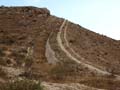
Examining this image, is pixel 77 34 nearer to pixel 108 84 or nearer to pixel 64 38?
pixel 64 38

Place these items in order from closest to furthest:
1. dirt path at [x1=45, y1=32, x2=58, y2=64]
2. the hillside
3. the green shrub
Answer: the green shrub → the hillside → dirt path at [x1=45, y1=32, x2=58, y2=64]

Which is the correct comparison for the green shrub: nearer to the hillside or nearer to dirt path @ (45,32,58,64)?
the hillside

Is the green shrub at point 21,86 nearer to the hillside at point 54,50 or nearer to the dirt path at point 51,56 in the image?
the hillside at point 54,50

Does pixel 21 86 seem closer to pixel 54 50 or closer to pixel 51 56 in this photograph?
pixel 51 56

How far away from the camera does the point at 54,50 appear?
116 ft

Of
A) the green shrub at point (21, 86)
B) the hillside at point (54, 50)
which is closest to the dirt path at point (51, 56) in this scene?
the hillside at point (54, 50)

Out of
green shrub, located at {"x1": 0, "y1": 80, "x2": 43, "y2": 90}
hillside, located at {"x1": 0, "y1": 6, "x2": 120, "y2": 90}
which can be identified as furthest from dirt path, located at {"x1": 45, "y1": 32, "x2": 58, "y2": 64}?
green shrub, located at {"x1": 0, "y1": 80, "x2": 43, "y2": 90}

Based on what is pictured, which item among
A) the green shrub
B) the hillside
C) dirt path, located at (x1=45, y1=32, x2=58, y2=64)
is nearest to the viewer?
the green shrub

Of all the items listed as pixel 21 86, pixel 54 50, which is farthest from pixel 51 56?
pixel 21 86

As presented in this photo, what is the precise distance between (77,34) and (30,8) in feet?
59.4

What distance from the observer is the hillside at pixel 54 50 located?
2078 cm

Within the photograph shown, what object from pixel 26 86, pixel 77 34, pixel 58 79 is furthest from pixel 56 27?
pixel 26 86

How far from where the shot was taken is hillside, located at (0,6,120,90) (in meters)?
20.8

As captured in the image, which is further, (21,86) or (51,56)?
(51,56)
